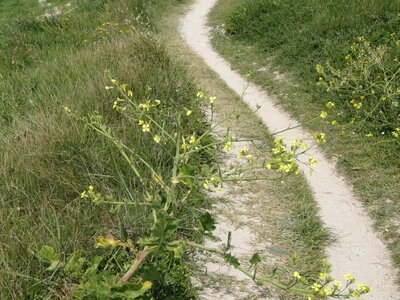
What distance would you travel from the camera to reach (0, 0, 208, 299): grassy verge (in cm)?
286

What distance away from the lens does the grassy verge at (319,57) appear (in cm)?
447

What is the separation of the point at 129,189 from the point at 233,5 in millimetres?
10018

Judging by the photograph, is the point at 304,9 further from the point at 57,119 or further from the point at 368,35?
the point at 57,119

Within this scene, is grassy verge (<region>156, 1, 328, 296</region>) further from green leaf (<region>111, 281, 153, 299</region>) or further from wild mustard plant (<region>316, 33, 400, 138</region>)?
wild mustard plant (<region>316, 33, 400, 138</region>)

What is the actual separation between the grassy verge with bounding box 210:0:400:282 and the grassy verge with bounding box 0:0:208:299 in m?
1.78

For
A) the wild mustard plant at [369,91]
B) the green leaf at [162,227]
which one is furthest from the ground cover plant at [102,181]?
the wild mustard plant at [369,91]

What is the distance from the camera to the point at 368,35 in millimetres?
7227

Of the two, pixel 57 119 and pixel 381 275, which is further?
pixel 57 119

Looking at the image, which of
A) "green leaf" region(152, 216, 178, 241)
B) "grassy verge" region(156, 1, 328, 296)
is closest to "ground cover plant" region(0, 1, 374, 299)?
"green leaf" region(152, 216, 178, 241)

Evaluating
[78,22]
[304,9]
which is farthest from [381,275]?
[78,22]

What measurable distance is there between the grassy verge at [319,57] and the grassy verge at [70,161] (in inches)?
70.0

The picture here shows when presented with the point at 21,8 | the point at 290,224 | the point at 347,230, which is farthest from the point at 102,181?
the point at 21,8

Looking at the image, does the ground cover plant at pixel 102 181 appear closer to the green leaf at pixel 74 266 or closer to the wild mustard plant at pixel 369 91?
the green leaf at pixel 74 266

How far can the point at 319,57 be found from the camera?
291 inches
